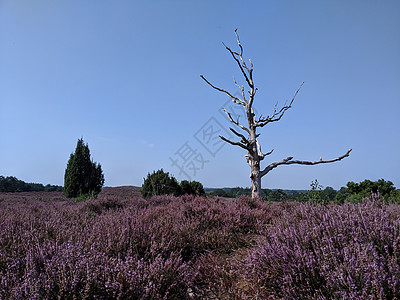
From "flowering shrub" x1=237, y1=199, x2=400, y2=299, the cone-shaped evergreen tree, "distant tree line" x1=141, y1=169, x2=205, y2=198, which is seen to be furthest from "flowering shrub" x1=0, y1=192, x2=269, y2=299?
the cone-shaped evergreen tree

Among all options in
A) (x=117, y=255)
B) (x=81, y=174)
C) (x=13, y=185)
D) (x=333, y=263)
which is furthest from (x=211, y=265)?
(x=13, y=185)

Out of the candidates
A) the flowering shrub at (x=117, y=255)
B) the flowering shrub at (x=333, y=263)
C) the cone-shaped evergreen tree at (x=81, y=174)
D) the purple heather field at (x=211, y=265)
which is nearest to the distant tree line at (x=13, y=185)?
the cone-shaped evergreen tree at (x=81, y=174)

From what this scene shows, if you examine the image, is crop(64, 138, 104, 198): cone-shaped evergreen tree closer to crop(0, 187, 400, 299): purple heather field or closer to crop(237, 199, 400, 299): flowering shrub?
crop(0, 187, 400, 299): purple heather field

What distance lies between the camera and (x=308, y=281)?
1.93 m

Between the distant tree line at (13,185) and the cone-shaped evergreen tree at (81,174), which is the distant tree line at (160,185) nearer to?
the cone-shaped evergreen tree at (81,174)

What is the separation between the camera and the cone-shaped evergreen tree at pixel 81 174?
17688mm

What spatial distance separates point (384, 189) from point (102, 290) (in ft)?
45.0

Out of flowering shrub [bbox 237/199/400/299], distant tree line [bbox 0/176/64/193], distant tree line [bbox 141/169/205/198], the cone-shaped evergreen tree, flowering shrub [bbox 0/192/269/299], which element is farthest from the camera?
distant tree line [bbox 0/176/64/193]

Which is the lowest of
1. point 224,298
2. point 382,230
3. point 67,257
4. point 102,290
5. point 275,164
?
point 224,298

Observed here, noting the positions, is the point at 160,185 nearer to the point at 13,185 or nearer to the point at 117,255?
the point at 117,255

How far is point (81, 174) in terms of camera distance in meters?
18.1

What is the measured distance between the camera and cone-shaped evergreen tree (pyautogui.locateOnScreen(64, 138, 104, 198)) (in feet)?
58.0

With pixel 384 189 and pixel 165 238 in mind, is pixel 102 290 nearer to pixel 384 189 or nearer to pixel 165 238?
pixel 165 238

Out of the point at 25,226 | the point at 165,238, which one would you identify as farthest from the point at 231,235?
the point at 25,226
